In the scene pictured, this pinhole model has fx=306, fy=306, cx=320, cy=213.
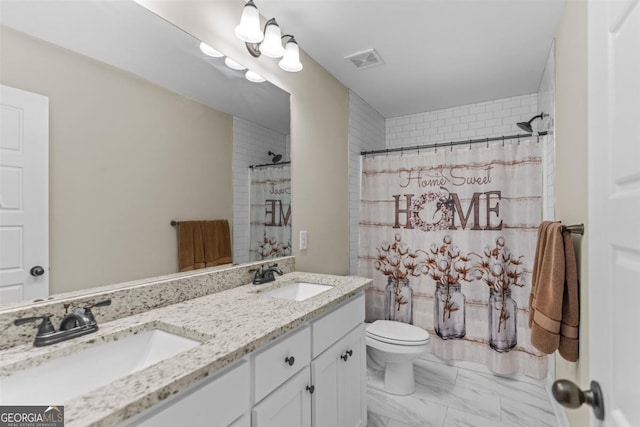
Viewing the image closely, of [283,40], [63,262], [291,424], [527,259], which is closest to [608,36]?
[291,424]

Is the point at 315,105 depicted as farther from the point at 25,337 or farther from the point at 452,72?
the point at 25,337

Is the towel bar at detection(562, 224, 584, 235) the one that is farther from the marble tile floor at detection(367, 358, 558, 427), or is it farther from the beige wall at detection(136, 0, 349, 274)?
the beige wall at detection(136, 0, 349, 274)

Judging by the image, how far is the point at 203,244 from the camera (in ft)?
4.97

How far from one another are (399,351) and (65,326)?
1899 millimetres

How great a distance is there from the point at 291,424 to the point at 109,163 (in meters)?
1.18

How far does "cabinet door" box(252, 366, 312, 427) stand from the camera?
3.29 feet

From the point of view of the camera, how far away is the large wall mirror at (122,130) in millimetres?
970

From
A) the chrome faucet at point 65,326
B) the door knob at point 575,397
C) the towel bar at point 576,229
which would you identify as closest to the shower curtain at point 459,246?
the towel bar at point 576,229

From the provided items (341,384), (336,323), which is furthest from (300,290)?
(341,384)

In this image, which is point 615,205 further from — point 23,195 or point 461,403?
point 461,403

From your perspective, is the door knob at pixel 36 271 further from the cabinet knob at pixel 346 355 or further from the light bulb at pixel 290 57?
the light bulb at pixel 290 57

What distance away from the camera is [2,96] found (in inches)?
33.9

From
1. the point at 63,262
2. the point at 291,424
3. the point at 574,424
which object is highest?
the point at 63,262

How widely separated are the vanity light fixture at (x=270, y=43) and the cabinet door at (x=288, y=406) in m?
1.61
